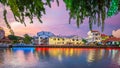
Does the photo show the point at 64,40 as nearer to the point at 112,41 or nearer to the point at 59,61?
the point at 112,41

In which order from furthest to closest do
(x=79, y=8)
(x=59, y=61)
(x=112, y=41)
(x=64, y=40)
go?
1. (x=64, y=40)
2. (x=112, y=41)
3. (x=59, y=61)
4. (x=79, y=8)

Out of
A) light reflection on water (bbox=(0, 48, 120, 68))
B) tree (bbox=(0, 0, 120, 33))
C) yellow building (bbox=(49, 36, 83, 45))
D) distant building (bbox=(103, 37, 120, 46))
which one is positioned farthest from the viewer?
yellow building (bbox=(49, 36, 83, 45))

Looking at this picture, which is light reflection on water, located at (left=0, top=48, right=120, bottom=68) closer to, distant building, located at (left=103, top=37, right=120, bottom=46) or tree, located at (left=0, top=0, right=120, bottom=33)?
tree, located at (left=0, top=0, right=120, bottom=33)

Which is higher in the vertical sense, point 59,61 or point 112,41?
point 112,41

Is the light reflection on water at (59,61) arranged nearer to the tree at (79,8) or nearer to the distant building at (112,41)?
the tree at (79,8)

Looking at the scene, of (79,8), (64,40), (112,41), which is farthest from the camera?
(64,40)

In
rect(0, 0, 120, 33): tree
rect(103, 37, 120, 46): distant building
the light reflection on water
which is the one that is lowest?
the light reflection on water

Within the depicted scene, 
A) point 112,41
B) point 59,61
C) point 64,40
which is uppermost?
point 64,40

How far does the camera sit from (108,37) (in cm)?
18112

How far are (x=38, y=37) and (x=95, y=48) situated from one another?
34804 mm

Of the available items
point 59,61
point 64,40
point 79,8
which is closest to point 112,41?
point 64,40

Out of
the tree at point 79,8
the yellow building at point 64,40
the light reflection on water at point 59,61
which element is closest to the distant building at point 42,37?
the yellow building at point 64,40

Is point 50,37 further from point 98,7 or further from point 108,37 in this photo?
point 98,7

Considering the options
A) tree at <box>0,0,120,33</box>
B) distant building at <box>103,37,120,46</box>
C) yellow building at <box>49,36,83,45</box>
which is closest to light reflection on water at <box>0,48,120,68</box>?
tree at <box>0,0,120,33</box>
